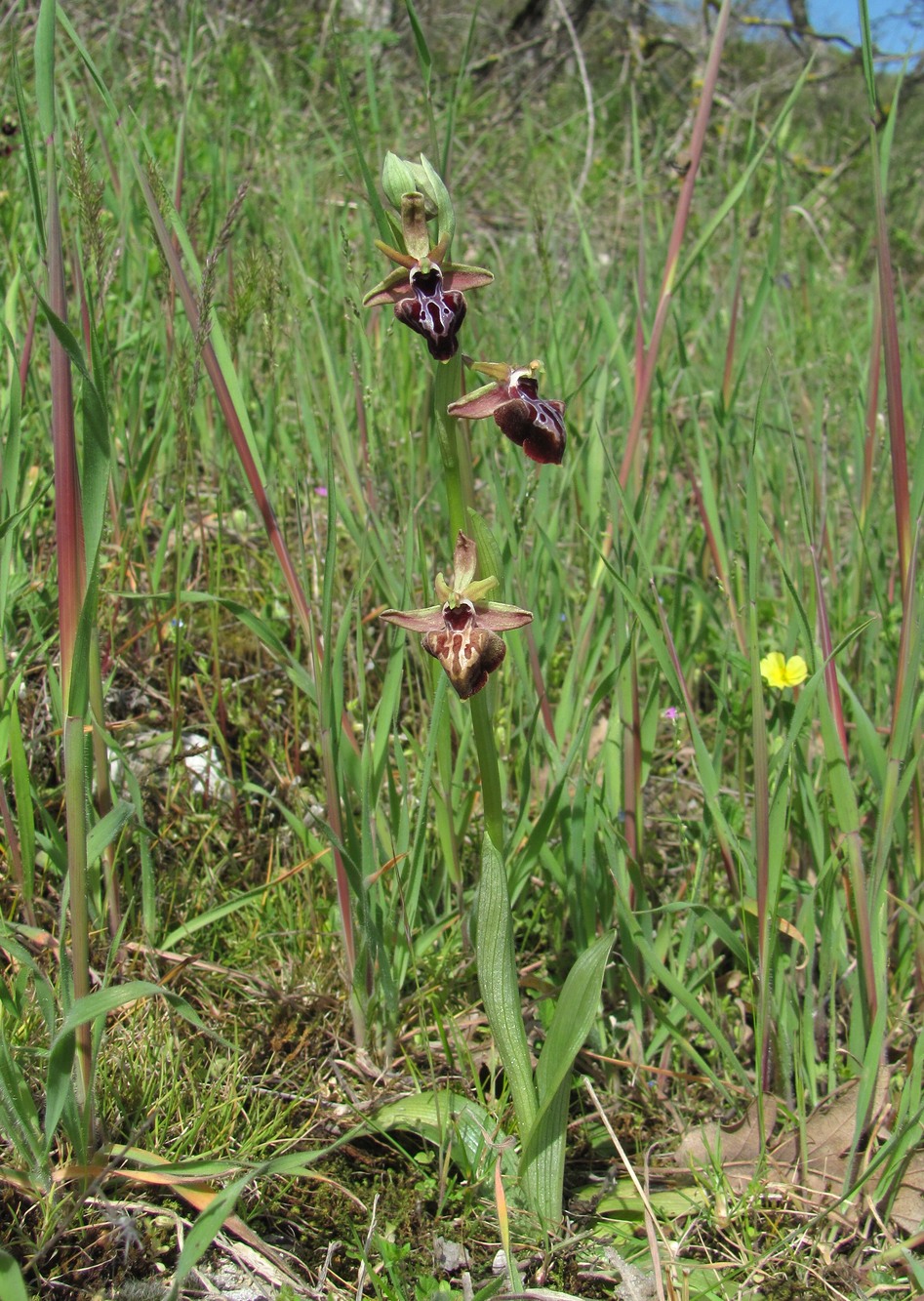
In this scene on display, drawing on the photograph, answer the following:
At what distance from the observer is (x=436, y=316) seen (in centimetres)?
118

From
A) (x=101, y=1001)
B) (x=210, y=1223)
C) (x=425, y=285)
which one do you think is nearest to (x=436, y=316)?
(x=425, y=285)

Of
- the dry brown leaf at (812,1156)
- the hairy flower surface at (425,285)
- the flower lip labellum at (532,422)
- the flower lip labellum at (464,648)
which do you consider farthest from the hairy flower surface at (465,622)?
the dry brown leaf at (812,1156)

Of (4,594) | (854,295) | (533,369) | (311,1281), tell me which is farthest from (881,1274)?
(854,295)

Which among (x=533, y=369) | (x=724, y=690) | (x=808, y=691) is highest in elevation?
(x=533, y=369)

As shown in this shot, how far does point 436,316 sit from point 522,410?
0.50 ft

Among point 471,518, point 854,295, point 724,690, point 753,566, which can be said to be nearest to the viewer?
point 471,518

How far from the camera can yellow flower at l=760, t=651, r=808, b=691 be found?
5.48 ft

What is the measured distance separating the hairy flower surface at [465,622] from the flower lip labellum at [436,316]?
0.76 feet

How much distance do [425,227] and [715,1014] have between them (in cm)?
125

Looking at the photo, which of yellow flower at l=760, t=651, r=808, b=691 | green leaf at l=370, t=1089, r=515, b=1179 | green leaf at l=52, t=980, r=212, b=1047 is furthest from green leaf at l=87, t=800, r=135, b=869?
yellow flower at l=760, t=651, r=808, b=691

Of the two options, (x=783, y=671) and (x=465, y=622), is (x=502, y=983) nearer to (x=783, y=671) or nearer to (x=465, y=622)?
(x=465, y=622)

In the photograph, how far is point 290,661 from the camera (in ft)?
5.07

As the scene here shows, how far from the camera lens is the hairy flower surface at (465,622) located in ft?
3.80

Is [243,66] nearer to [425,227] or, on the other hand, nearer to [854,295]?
[854,295]
